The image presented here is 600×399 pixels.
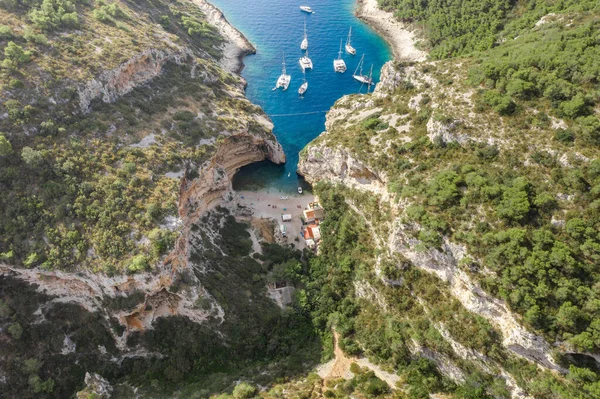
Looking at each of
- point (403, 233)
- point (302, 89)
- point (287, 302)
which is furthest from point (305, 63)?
point (287, 302)

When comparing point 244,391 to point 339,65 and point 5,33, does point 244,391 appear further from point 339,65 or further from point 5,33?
point 339,65

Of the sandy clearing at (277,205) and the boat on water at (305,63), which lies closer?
the sandy clearing at (277,205)

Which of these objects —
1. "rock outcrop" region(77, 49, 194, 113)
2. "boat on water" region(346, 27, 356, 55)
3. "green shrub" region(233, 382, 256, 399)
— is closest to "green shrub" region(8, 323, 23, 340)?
"green shrub" region(233, 382, 256, 399)

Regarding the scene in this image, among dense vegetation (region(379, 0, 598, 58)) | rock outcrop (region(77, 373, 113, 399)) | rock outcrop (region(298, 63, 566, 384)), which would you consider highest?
dense vegetation (region(379, 0, 598, 58))

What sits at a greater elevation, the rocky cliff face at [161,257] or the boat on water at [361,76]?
the boat on water at [361,76]

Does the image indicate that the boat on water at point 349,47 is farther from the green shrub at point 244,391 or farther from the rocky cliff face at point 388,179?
the green shrub at point 244,391

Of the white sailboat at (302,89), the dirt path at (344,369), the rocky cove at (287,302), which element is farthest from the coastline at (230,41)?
the dirt path at (344,369)

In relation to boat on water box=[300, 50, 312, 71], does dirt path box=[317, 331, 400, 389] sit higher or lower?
lower

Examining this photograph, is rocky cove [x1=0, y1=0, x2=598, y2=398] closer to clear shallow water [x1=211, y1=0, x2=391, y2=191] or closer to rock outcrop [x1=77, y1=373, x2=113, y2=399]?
rock outcrop [x1=77, y1=373, x2=113, y2=399]
